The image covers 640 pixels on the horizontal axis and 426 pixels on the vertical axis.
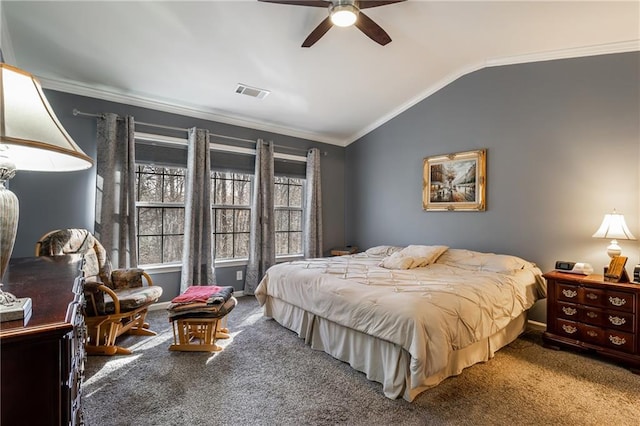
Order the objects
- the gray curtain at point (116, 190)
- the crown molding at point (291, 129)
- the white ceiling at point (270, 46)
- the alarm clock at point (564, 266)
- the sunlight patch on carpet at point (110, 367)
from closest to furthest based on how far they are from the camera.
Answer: the sunlight patch on carpet at point (110, 367) < the white ceiling at point (270, 46) < the alarm clock at point (564, 266) < the crown molding at point (291, 129) < the gray curtain at point (116, 190)

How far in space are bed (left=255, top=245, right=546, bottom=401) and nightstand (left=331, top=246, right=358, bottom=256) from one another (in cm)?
150

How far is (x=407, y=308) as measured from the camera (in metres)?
1.99

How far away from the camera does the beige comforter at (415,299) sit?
1.91 m

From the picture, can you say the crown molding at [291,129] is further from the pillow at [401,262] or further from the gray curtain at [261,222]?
the pillow at [401,262]

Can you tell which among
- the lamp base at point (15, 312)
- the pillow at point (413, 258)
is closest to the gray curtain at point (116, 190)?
the pillow at point (413, 258)

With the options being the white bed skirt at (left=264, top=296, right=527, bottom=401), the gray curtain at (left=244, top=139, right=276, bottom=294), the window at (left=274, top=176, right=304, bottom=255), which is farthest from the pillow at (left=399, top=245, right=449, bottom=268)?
the window at (left=274, top=176, right=304, bottom=255)

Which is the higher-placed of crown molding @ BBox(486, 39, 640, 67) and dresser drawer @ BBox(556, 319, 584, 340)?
crown molding @ BBox(486, 39, 640, 67)

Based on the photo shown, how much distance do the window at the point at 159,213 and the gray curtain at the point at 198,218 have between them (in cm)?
24

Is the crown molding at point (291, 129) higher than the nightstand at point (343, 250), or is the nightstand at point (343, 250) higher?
the crown molding at point (291, 129)

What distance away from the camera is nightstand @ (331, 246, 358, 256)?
514 centimetres

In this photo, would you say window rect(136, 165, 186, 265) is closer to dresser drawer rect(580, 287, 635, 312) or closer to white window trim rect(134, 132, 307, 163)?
white window trim rect(134, 132, 307, 163)

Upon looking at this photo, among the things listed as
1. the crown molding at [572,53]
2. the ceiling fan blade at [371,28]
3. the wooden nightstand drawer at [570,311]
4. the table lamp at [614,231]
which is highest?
the crown molding at [572,53]

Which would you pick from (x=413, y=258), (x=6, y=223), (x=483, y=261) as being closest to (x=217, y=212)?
(x=413, y=258)

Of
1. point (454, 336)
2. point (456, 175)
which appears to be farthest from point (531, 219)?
point (454, 336)
